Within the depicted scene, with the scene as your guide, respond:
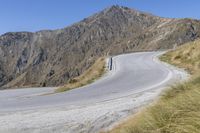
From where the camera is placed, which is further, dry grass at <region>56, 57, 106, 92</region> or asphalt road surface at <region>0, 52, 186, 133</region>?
dry grass at <region>56, 57, 106, 92</region>

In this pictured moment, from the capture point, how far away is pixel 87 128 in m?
12.4

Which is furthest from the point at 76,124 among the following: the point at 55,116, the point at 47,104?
the point at 47,104

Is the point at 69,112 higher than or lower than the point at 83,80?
higher

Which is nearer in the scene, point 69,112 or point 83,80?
point 69,112

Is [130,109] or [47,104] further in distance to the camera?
[47,104]

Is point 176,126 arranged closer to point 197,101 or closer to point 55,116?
point 197,101

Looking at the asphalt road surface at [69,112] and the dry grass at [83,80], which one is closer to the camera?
the asphalt road surface at [69,112]

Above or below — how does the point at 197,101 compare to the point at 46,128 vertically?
above

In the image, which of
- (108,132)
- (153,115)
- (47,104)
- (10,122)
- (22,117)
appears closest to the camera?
(153,115)

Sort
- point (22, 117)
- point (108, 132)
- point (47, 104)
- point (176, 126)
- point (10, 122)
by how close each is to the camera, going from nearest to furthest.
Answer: point (176, 126) < point (108, 132) < point (10, 122) < point (22, 117) < point (47, 104)

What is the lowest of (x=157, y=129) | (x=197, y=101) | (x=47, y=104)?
(x=47, y=104)

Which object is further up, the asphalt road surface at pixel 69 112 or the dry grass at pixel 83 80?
the asphalt road surface at pixel 69 112

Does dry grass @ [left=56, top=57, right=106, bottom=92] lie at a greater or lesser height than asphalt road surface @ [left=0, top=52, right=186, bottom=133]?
lesser

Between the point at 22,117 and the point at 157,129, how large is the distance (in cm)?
788
